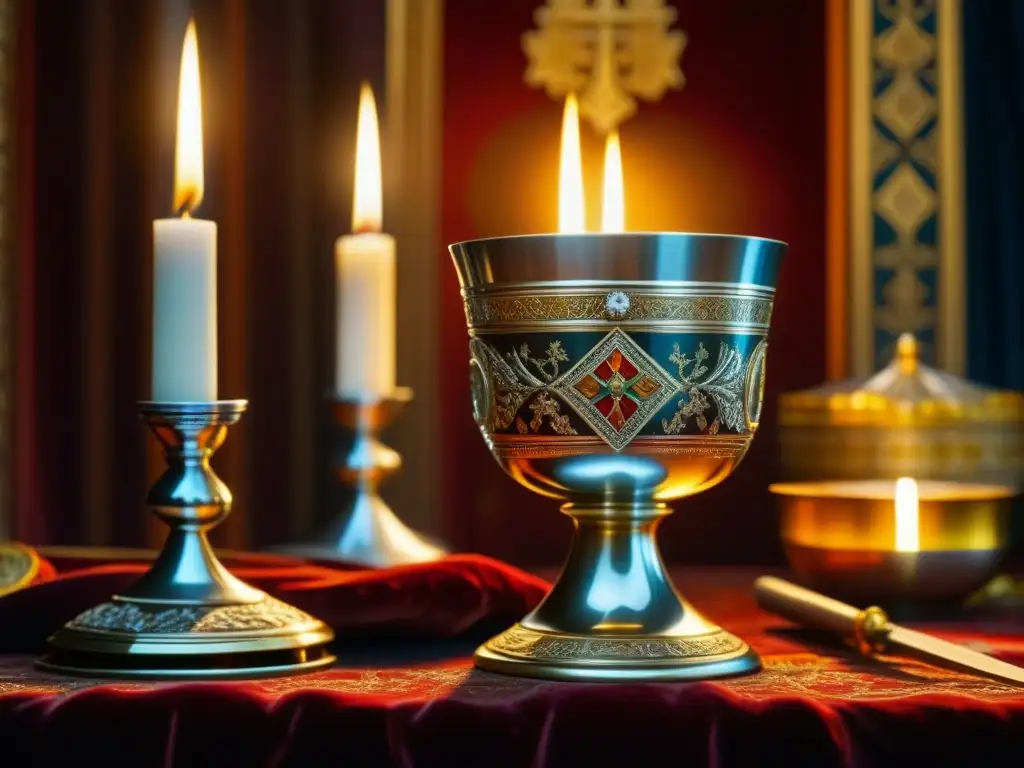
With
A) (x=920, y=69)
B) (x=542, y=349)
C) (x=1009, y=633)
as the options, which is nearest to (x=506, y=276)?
(x=542, y=349)

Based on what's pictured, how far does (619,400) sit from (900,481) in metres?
0.49

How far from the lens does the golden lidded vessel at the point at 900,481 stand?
96 centimetres

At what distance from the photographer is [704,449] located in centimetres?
72

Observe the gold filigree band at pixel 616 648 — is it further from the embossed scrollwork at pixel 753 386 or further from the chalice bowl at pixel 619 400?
the embossed scrollwork at pixel 753 386

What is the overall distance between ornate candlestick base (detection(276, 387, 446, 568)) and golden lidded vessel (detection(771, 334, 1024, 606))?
29cm

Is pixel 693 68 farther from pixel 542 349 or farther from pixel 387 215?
pixel 542 349

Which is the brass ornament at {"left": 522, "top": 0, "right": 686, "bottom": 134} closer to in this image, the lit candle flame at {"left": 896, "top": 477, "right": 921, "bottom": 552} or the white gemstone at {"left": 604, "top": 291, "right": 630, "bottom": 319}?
the lit candle flame at {"left": 896, "top": 477, "right": 921, "bottom": 552}

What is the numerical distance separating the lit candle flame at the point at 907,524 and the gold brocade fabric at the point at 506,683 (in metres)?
0.19

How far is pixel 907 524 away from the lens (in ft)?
3.13

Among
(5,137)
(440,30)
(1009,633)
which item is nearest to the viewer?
(1009,633)

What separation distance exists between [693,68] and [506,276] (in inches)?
38.6

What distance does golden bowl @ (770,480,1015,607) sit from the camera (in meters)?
0.95

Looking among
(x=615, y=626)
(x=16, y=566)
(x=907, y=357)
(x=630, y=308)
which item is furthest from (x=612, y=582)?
(x=907, y=357)

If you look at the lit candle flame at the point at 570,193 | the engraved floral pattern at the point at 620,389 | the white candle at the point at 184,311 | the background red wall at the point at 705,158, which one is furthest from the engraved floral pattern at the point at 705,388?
the background red wall at the point at 705,158
